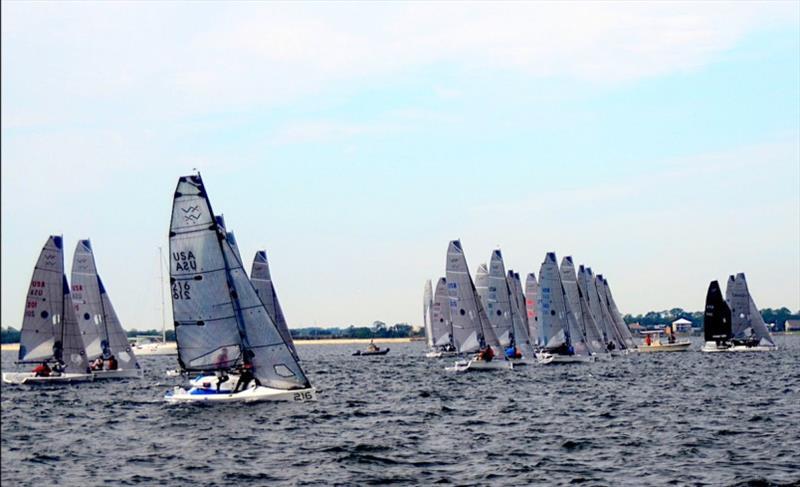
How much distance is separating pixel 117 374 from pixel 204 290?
25.7 metres

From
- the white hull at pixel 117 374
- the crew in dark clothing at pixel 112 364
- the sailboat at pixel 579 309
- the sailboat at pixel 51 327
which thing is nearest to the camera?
the sailboat at pixel 51 327

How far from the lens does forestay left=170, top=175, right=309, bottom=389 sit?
4203 cm

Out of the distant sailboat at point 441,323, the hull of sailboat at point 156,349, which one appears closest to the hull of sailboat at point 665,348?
the distant sailboat at point 441,323

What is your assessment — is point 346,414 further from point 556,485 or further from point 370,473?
point 556,485

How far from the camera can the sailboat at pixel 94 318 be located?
68.2m

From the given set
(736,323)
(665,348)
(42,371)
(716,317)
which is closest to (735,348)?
(736,323)

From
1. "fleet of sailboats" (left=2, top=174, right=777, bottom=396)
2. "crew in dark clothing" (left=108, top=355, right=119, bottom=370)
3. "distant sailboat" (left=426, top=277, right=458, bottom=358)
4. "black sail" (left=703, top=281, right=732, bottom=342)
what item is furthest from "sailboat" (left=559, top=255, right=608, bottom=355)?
"crew in dark clothing" (left=108, top=355, right=119, bottom=370)

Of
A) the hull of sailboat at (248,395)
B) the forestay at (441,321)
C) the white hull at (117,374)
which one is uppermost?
the forestay at (441,321)

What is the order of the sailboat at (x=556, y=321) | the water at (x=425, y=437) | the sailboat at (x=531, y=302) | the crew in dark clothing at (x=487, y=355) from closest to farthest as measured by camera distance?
the water at (x=425, y=437) → the crew in dark clothing at (x=487, y=355) → the sailboat at (x=556, y=321) → the sailboat at (x=531, y=302)

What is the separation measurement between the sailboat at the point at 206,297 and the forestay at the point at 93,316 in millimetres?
27345

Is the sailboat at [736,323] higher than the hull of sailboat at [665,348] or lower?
higher

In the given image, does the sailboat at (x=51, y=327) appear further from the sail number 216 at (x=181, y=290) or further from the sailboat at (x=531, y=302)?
the sailboat at (x=531, y=302)

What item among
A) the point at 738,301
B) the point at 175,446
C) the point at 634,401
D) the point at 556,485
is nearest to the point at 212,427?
the point at 175,446

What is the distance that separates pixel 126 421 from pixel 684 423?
19601 mm
